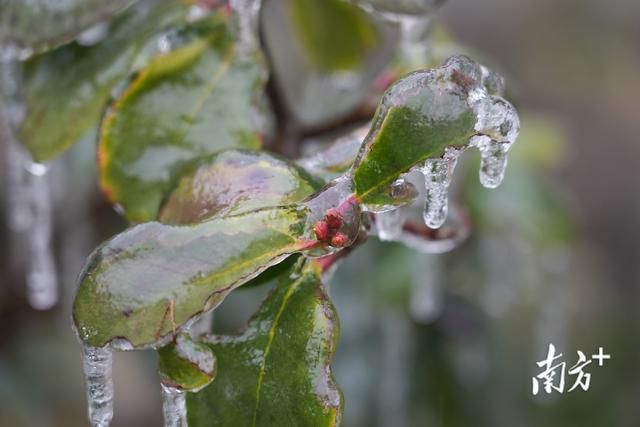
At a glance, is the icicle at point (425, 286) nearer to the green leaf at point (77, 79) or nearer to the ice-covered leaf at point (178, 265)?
the green leaf at point (77, 79)

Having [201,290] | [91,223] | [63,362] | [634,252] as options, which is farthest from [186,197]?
[634,252]

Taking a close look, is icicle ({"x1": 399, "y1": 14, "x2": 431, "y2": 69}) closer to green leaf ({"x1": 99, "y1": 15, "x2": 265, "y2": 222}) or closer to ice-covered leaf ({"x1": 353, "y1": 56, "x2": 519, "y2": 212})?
green leaf ({"x1": 99, "y1": 15, "x2": 265, "y2": 222})

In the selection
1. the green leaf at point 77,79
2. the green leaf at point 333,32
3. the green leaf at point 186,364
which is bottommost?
the green leaf at point 333,32

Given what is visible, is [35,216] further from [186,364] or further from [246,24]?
[186,364]

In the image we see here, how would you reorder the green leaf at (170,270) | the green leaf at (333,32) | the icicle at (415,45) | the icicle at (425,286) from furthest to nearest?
1. the icicle at (425,286)
2. the green leaf at (333,32)
3. the icicle at (415,45)
4. the green leaf at (170,270)

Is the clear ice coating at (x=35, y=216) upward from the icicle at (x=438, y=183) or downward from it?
downward

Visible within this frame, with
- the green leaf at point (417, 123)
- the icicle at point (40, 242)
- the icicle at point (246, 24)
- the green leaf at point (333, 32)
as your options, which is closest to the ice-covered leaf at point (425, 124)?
the green leaf at point (417, 123)

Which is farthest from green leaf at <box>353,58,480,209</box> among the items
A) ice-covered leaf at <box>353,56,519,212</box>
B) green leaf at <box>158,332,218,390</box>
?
green leaf at <box>158,332,218,390</box>
